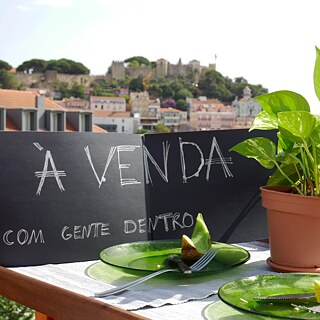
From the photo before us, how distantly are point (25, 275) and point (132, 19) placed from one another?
44853 millimetres

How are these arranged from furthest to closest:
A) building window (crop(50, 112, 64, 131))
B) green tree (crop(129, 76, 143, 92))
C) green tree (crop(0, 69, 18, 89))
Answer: green tree (crop(129, 76, 143, 92))
green tree (crop(0, 69, 18, 89))
building window (crop(50, 112, 64, 131))

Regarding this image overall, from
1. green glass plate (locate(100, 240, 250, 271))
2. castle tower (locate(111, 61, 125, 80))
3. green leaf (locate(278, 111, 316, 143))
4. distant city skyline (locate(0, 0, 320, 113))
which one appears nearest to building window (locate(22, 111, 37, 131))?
green glass plate (locate(100, 240, 250, 271))

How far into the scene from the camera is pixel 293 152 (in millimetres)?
662

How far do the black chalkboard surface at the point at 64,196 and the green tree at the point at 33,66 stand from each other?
39.7m

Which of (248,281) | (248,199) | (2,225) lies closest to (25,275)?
(2,225)

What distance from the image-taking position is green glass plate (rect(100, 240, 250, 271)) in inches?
24.3

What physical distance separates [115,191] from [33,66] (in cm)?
4051

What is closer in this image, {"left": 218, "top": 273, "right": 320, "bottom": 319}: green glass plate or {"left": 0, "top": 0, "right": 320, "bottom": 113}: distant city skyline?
{"left": 218, "top": 273, "right": 320, "bottom": 319}: green glass plate

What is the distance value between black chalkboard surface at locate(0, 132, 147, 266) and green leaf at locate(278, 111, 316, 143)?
0.86ft

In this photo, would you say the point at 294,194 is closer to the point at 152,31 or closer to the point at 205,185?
the point at 205,185

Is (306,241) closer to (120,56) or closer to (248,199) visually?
(248,199)

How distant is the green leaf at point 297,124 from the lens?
1.86ft

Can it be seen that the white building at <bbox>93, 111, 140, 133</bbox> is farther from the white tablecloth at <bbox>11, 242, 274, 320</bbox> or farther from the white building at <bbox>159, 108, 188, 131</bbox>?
the white tablecloth at <bbox>11, 242, 274, 320</bbox>

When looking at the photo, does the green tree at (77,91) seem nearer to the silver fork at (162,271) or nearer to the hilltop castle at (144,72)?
the hilltop castle at (144,72)
